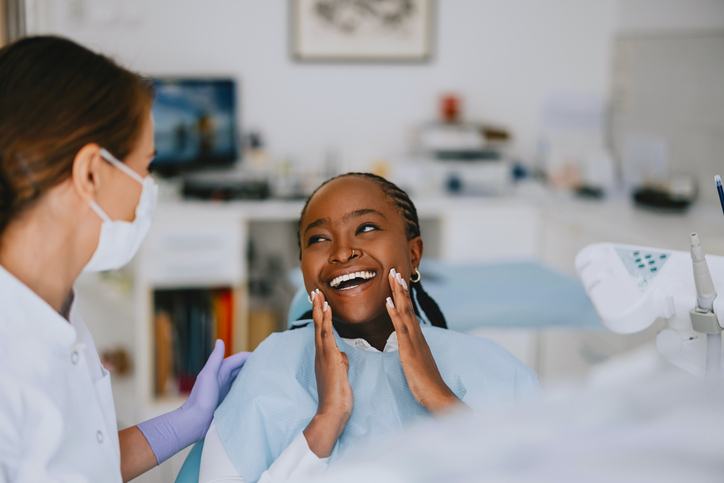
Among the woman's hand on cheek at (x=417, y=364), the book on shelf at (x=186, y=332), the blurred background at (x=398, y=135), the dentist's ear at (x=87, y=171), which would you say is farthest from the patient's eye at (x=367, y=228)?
the book on shelf at (x=186, y=332)

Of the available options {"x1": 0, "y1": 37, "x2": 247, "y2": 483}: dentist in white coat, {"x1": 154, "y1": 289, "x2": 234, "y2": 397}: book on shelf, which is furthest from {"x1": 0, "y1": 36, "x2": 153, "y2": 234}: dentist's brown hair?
{"x1": 154, "y1": 289, "x2": 234, "y2": 397}: book on shelf

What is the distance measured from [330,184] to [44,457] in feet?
1.96

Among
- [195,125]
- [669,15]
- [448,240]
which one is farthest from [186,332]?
[669,15]

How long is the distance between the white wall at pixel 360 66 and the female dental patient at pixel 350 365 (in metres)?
1.93

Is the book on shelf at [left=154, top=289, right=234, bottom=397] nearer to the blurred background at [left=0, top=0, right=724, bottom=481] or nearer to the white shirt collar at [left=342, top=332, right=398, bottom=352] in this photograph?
the blurred background at [left=0, top=0, right=724, bottom=481]

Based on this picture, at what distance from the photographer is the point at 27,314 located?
739 millimetres

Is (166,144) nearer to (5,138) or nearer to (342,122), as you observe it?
(342,122)

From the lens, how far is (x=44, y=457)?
0.70 meters

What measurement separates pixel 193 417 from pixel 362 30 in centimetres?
241

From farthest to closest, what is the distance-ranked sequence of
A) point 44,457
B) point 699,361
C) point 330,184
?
1. point 330,184
2. point 699,361
3. point 44,457

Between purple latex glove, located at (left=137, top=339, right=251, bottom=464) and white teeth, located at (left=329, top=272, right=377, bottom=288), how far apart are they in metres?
0.22

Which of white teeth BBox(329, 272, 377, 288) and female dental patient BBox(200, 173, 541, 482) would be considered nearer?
female dental patient BBox(200, 173, 541, 482)

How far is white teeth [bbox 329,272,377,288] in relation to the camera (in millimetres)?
1027

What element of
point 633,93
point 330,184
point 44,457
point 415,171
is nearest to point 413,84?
point 415,171
